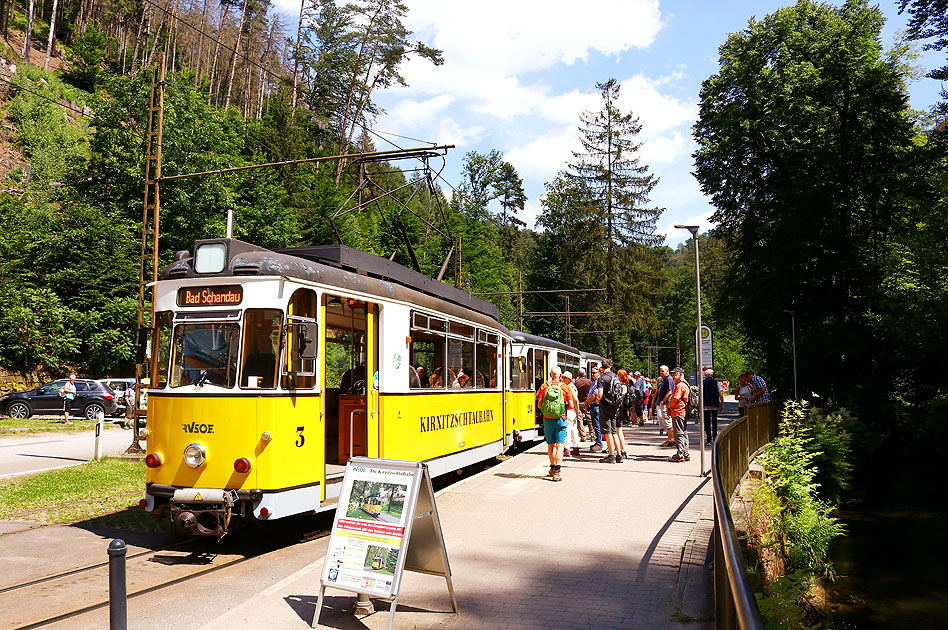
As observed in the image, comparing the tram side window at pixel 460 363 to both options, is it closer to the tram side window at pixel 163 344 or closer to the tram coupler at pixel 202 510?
the tram side window at pixel 163 344

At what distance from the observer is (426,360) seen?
1164 centimetres

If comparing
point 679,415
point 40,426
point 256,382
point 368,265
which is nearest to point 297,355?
point 256,382

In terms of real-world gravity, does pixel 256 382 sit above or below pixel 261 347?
below

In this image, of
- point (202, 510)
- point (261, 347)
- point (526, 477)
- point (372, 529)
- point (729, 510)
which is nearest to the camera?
point (729, 510)

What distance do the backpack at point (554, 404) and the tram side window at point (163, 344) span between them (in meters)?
6.48

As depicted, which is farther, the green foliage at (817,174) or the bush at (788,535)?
the green foliage at (817,174)

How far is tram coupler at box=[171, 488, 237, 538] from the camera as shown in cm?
777

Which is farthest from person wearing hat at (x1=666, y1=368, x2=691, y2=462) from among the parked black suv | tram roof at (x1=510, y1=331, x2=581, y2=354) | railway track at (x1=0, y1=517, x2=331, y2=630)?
the parked black suv

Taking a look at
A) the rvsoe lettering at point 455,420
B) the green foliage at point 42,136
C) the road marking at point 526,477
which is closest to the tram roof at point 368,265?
the rvsoe lettering at point 455,420

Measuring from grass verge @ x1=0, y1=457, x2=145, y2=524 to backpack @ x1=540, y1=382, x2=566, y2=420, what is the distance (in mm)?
6775

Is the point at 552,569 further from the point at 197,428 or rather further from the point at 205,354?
the point at 205,354

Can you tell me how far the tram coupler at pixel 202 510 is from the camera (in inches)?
306

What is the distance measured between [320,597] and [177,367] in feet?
12.3

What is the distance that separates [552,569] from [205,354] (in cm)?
437
